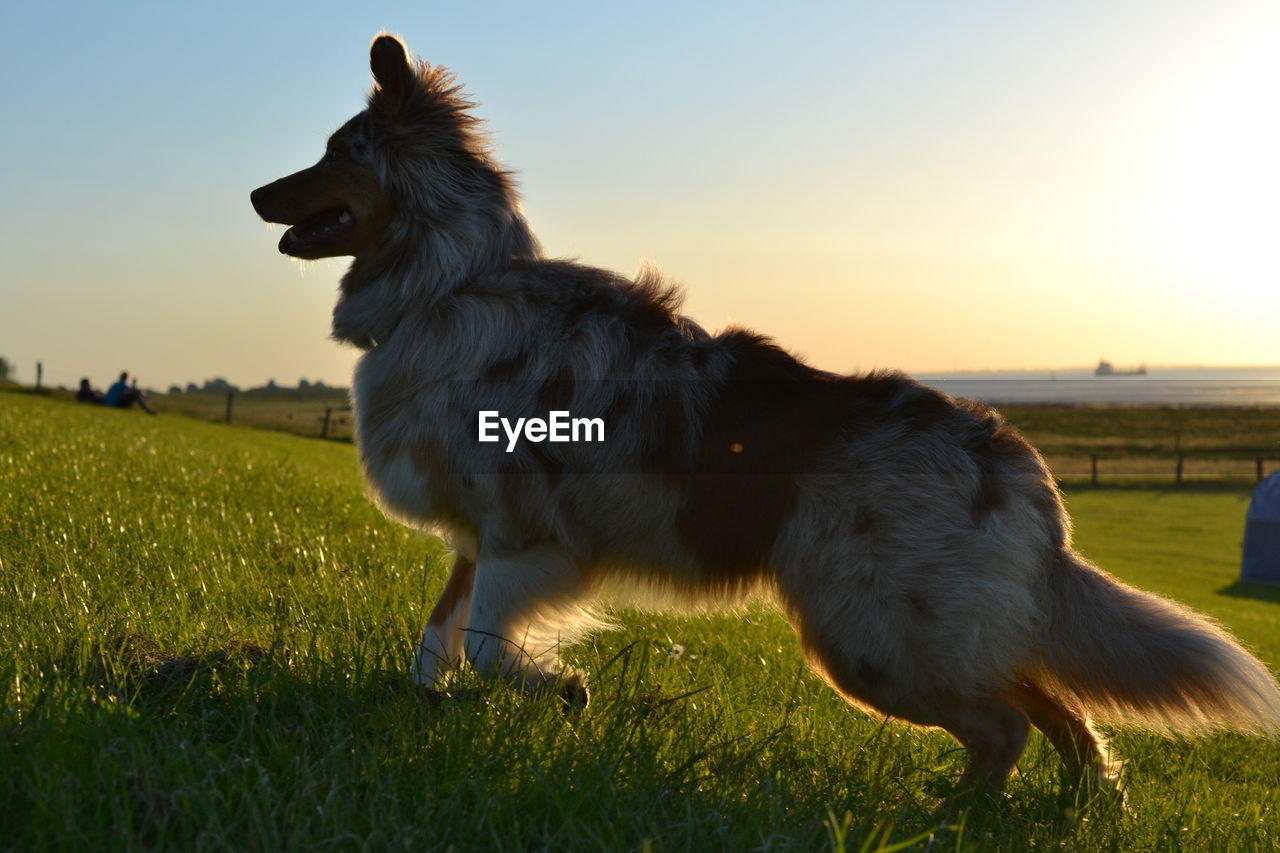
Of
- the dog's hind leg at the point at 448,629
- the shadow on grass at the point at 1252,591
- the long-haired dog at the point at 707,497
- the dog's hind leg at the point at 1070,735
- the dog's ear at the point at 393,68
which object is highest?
the dog's ear at the point at 393,68

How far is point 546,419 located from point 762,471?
951 mm

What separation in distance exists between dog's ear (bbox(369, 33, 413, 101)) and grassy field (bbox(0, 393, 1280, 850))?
2655 millimetres

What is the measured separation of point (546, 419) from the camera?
14.2ft

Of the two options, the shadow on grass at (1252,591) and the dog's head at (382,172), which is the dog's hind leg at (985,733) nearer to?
the dog's head at (382,172)

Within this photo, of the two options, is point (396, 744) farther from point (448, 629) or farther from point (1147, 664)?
point (1147, 664)

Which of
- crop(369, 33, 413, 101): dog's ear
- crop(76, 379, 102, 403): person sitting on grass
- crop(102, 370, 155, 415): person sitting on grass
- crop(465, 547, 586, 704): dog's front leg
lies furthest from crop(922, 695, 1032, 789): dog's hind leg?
crop(76, 379, 102, 403): person sitting on grass

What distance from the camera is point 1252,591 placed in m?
23.5

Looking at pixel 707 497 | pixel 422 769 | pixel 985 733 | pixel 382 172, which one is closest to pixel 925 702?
pixel 985 733

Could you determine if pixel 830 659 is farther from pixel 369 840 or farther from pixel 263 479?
pixel 263 479

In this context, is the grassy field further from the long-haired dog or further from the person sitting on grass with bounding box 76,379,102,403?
the person sitting on grass with bounding box 76,379,102,403

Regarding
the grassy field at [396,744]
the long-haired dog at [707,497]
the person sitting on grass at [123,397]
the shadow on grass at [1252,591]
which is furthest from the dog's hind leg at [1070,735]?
the person sitting on grass at [123,397]

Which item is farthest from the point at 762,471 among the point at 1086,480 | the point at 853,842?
the point at 1086,480

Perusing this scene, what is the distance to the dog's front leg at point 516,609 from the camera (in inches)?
170

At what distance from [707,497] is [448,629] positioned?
1.45 m
